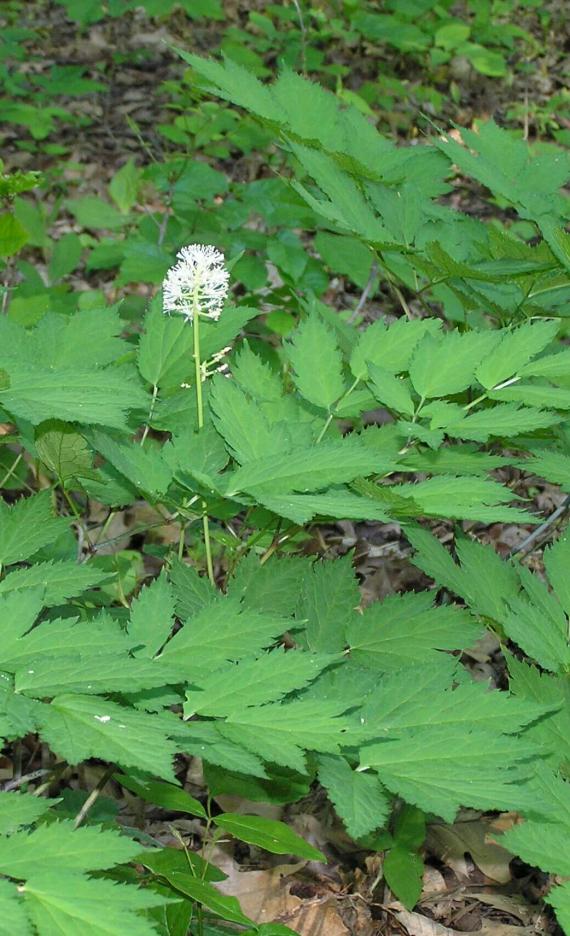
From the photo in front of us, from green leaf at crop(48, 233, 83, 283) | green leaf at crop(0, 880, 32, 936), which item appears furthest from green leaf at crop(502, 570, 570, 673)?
green leaf at crop(48, 233, 83, 283)

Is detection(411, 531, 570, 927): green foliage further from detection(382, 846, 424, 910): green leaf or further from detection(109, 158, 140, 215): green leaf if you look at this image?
detection(109, 158, 140, 215): green leaf

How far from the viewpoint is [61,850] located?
0.92m

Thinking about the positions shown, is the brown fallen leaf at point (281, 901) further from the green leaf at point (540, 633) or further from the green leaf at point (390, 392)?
the green leaf at point (390, 392)

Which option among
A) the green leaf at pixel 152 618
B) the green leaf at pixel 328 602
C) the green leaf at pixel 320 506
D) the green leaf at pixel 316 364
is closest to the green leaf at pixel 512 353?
the green leaf at pixel 316 364

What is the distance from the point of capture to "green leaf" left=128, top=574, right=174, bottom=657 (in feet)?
4.00

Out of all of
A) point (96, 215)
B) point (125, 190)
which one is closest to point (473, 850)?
point (96, 215)

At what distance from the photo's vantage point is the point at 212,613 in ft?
3.97

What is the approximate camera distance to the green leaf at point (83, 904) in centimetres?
86

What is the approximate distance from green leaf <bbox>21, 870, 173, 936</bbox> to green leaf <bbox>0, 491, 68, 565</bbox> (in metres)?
0.64

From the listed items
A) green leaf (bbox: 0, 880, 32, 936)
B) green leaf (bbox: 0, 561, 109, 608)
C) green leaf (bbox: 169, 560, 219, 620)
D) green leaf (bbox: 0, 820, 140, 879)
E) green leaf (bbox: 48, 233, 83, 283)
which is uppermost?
green leaf (bbox: 0, 880, 32, 936)

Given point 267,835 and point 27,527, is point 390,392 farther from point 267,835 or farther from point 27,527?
point 267,835

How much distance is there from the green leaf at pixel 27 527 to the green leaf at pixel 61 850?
1.88 ft

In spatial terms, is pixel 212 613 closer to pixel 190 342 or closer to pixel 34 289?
pixel 190 342

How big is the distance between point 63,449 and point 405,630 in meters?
0.65
